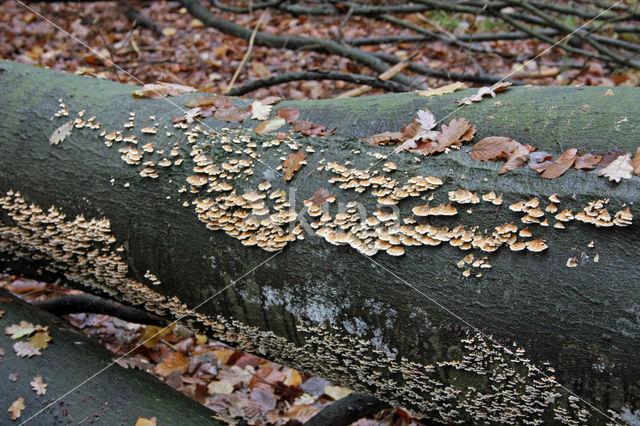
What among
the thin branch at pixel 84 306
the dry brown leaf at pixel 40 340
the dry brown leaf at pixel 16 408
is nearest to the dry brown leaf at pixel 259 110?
the dry brown leaf at pixel 40 340

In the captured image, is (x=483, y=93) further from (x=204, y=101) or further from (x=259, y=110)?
(x=204, y=101)

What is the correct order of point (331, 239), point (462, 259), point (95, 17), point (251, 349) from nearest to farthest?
1. point (462, 259)
2. point (331, 239)
3. point (251, 349)
4. point (95, 17)

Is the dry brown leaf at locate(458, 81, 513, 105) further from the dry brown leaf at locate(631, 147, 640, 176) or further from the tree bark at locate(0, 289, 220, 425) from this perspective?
the tree bark at locate(0, 289, 220, 425)

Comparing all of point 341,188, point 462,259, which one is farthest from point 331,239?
point 462,259

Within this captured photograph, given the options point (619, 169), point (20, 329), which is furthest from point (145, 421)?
point (619, 169)

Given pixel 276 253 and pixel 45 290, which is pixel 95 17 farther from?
pixel 276 253

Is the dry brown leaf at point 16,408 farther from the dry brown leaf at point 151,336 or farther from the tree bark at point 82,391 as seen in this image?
the dry brown leaf at point 151,336
